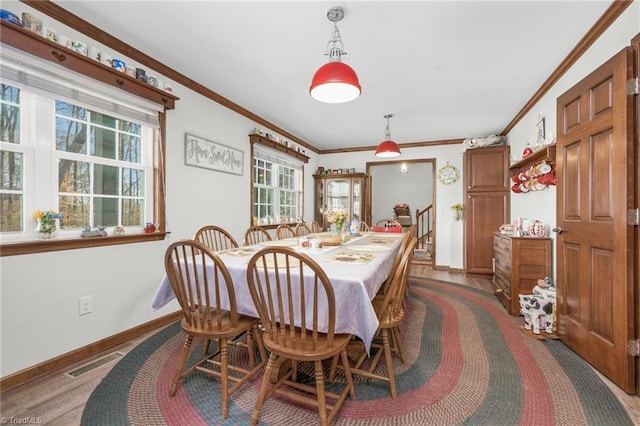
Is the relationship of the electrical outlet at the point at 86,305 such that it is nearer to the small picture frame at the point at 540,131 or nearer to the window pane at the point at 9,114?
the window pane at the point at 9,114

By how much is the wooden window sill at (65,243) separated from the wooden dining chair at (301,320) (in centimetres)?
149

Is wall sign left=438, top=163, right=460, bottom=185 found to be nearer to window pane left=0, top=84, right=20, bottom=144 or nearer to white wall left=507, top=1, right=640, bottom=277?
white wall left=507, top=1, right=640, bottom=277

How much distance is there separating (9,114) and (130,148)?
0.79 meters

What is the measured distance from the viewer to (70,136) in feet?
6.86

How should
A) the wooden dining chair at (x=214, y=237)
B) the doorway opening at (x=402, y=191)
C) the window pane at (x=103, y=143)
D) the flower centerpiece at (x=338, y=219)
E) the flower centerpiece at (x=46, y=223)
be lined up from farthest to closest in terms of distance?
the doorway opening at (x=402, y=191) < the flower centerpiece at (x=338, y=219) < the wooden dining chair at (x=214, y=237) < the window pane at (x=103, y=143) < the flower centerpiece at (x=46, y=223)

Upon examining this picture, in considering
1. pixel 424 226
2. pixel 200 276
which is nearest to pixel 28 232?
pixel 200 276

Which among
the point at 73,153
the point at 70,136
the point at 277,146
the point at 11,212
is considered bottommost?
the point at 11,212

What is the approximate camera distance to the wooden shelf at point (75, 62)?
1694mm

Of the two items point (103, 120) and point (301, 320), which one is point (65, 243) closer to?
point (103, 120)

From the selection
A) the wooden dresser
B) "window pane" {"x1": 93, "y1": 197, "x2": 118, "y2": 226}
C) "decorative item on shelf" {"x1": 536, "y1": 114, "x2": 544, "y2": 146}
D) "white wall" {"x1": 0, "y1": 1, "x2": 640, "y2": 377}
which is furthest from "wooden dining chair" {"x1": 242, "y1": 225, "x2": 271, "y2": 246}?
"decorative item on shelf" {"x1": 536, "y1": 114, "x2": 544, "y2": 146}

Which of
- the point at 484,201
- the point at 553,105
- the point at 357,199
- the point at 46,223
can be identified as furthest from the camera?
the point at 357,199

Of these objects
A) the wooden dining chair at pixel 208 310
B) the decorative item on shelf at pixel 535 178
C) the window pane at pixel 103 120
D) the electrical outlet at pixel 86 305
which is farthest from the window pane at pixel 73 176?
the decorative item on shelf at pixel 535 178

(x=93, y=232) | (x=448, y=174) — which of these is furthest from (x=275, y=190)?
(x=448, y=174)

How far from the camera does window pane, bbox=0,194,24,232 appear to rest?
5.77ft
